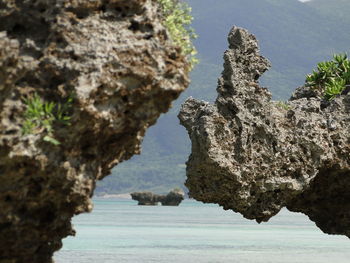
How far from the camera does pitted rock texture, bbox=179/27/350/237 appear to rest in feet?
65.2

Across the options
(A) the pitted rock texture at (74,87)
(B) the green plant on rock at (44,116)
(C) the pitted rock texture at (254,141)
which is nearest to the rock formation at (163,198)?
(C) the pitted rock texture at (254,141)

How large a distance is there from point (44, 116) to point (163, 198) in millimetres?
109777

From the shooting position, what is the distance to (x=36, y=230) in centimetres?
1155

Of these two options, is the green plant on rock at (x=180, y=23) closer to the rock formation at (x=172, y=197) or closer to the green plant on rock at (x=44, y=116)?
the green plant on rock at (x=44, y=116)

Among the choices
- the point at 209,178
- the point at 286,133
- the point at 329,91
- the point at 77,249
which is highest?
the point at 329,91

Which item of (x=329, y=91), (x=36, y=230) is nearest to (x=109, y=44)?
(x=36, y=230)

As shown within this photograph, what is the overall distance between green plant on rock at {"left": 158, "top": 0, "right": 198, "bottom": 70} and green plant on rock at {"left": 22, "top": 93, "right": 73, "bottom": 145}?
283 cm

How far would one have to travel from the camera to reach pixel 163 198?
119 m

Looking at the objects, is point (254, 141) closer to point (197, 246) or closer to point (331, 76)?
point (331, 76)

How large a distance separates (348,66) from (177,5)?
11.2m

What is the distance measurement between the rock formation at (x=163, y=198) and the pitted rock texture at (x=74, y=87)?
10702 centimetres

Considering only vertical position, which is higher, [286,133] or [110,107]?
[286,133]

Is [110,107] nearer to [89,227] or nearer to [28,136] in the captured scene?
[28,136]

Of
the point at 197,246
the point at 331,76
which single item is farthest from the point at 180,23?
the point at 197,246
